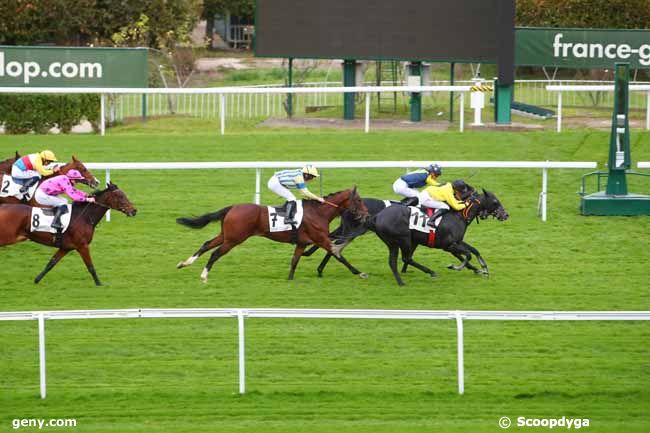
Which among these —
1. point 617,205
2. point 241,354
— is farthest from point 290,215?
point 617,205

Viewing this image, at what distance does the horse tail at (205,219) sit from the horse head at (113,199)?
0.47 meters

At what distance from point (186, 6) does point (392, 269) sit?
792 inches

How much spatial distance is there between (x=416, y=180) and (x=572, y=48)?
794 centimetres

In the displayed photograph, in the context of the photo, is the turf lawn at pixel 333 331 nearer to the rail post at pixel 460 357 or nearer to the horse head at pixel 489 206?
the rail post at pixel 460 357

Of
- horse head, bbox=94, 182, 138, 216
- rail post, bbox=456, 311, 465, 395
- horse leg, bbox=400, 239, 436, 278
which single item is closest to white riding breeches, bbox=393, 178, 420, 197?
horse leg, bbox=400, 239, 436, 278

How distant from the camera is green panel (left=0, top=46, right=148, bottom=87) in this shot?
19.2 m

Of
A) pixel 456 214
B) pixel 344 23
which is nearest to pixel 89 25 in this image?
pixel 344 23

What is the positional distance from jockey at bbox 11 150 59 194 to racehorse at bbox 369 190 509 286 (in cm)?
341

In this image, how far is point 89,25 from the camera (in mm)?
29812

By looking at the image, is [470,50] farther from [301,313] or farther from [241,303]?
[301,313]

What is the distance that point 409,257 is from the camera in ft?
38.4

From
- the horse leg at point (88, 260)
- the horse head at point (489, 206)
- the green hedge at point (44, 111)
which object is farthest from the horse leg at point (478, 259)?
the green hedge at point (44, 111)

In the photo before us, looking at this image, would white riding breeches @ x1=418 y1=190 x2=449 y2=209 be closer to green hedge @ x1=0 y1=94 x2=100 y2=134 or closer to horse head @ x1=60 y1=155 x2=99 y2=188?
horse head @ x1=60 y1=155 x2=99 y2=188

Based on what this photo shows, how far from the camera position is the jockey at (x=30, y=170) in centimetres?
1265
